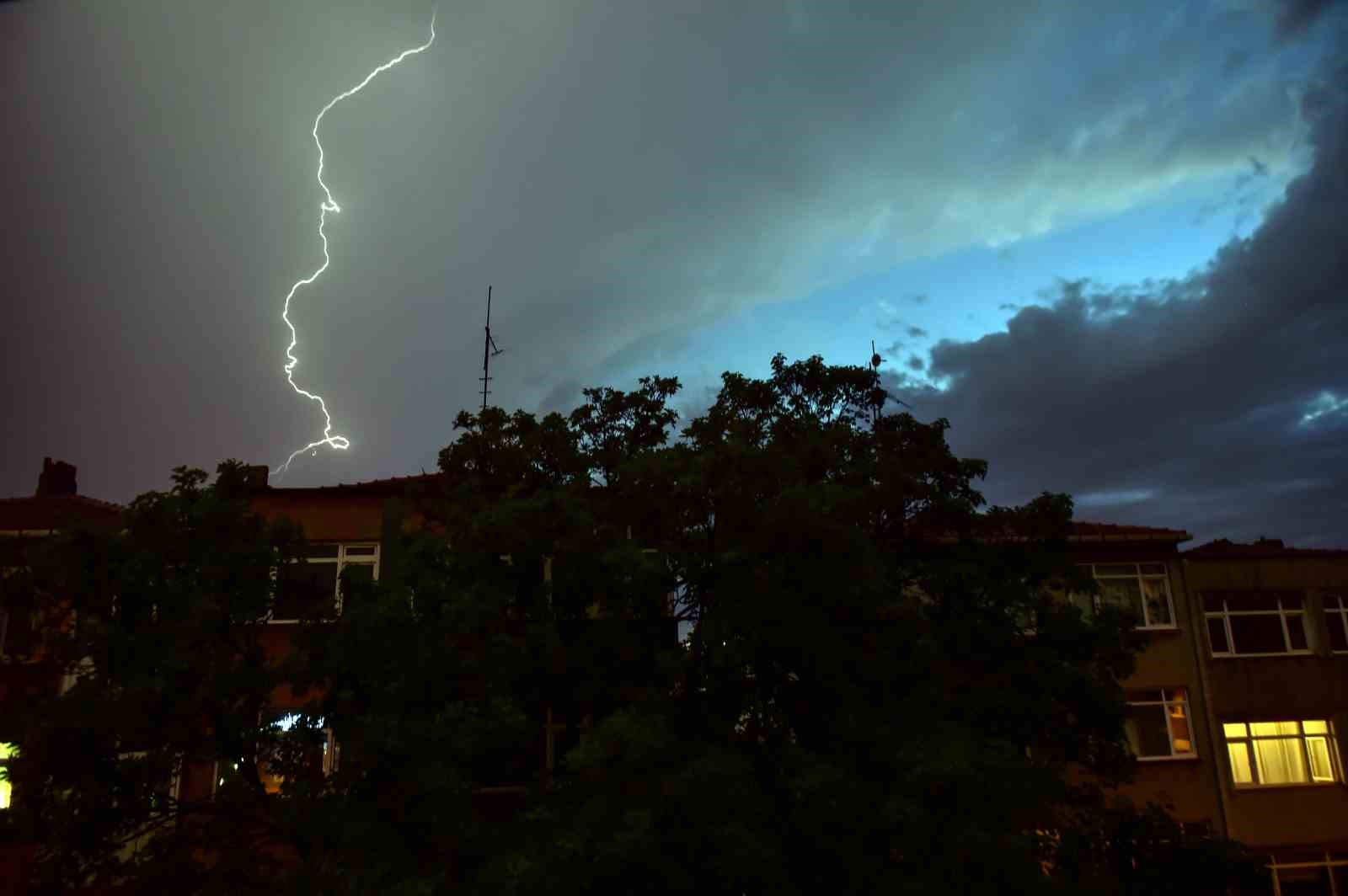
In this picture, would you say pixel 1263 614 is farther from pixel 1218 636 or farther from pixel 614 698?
pixel 614 698

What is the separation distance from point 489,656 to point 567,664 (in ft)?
3.29

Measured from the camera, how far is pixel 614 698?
36.0ft

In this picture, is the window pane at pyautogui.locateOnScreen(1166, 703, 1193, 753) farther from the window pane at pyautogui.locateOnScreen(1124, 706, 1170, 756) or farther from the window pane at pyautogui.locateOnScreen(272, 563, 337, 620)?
the window pane at pyautogui.locateOnScreen(272, 563, 337, 620)

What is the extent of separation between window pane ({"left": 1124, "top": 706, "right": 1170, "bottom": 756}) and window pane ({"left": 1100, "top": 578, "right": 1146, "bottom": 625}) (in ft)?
7.69

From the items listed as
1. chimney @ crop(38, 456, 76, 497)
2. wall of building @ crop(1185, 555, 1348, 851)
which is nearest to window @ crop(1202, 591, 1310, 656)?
wall of building @ crop(1185, 555, 1348, 851)

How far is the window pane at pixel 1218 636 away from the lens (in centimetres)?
2259

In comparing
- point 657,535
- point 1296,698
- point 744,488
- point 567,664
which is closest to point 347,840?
point 567,664

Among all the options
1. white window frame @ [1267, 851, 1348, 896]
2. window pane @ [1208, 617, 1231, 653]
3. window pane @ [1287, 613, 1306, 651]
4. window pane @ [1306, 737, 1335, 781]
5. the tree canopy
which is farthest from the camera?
window pane @ [1287, 613, 1306, 651]

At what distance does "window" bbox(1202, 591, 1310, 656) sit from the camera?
74.2 feet

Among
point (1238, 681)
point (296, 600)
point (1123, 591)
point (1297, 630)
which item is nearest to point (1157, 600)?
point (1123, 591)

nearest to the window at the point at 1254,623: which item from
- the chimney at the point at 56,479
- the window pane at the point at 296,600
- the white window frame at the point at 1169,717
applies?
the white window frame at the point at 1169,717

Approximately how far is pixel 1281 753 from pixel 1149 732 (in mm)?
3575

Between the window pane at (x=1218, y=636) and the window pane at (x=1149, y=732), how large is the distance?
2.44m

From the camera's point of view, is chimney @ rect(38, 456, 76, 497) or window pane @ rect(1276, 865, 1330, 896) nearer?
window pane @ rect(1276, 865, 1330, 896)
